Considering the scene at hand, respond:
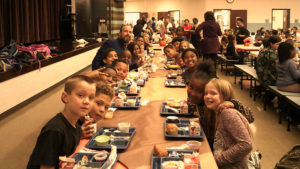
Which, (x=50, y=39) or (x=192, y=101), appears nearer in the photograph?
(x=192, y=101)

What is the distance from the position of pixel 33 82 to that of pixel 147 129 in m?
4.69

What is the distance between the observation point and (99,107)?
2.64 meters

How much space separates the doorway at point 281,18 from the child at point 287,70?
48.0 feet

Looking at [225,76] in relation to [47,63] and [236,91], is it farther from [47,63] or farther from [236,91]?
[47,63]

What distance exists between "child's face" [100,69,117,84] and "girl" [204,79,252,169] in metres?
1.48

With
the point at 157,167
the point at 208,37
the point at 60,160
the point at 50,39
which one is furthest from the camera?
the point at 50,39

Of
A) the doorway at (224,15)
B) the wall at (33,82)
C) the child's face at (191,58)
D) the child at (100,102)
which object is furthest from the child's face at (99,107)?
the doorway at (224,15)

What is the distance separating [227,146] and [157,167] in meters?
0.65

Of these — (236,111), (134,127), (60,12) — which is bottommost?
(134,127)

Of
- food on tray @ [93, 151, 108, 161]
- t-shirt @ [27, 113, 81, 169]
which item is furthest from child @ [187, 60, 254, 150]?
t-shirt @ [27, 113, 81, 169]

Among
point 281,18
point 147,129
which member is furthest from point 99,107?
point 281,18

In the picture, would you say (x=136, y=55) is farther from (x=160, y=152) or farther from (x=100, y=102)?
(x=160, y=152)

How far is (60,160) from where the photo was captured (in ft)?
5.64

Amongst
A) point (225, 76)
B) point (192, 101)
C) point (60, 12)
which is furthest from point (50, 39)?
point (192, 101)
